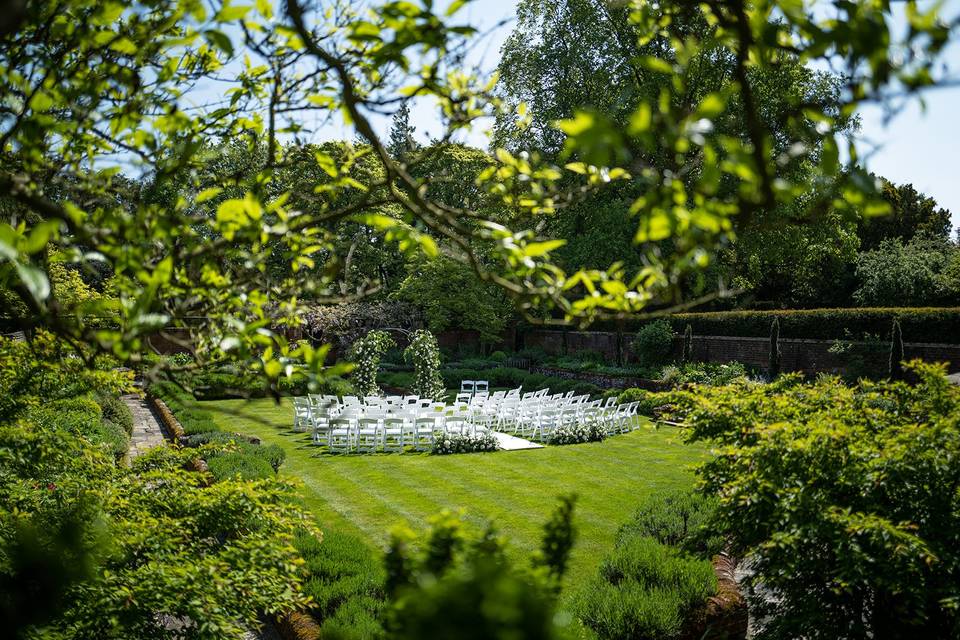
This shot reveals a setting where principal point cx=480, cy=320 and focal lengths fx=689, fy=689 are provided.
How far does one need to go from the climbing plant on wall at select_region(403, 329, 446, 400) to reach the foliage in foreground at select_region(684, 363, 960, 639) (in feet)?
50.7

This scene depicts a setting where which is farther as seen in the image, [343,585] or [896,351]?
[896,351]

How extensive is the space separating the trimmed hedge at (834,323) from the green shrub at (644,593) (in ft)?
64.4

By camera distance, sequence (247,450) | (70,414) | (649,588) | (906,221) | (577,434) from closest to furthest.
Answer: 1. (649,588)
2. (70,414)
3. (247,450)
4. (577,434)
5. (906,221)

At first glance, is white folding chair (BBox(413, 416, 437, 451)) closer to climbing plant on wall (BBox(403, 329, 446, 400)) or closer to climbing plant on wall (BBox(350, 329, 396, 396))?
climbing plant on wall (BBox(403, 329, 446, 400))

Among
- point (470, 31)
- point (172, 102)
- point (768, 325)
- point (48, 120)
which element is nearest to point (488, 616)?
point (470, 31)

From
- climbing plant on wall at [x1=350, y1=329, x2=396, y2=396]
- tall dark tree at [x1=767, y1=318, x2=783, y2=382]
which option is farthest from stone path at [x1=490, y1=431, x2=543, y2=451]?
tall dark tree at [x1=767, y1=318, x2=783, y2=382]

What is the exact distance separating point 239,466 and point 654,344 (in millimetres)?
19759

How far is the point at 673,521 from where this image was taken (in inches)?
297

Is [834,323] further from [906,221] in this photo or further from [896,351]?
[906,221]

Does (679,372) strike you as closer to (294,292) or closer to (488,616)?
(294,292)

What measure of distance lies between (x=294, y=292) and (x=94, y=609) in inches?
78.0

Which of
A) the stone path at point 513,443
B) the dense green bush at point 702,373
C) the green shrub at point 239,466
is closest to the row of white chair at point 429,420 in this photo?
the stone path at point 513,443

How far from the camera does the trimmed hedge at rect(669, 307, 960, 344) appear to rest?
2158cm

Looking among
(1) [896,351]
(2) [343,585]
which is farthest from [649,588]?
(1) [896,351]
